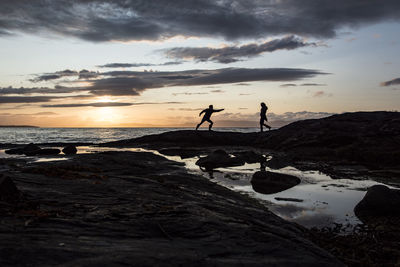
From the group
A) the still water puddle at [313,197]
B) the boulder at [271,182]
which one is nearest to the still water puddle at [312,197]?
the still water puddle at [313,197]

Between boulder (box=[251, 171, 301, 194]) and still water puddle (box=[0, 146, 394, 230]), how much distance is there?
0.26 meters

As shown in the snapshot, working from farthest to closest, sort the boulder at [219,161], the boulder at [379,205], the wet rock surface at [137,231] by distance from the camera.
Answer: the boulder at [219,161] < the boulder at [379,205] < the wet rock surface at [137,231]

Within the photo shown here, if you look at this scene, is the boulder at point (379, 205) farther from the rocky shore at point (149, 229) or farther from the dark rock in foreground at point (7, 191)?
the dark rock in foreground at point (7, 191)

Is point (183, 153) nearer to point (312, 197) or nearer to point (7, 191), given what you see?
point (312, 197)

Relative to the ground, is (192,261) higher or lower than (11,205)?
lower

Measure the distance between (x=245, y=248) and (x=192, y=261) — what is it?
1153 millimetres

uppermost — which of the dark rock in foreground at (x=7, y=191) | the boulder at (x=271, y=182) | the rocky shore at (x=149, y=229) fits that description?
the dark rock in foreground at (x=7, y=191)

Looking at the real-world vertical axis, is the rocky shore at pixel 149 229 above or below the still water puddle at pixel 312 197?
above

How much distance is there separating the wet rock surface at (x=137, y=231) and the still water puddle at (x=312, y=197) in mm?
1337

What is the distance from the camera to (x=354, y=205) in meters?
9.12

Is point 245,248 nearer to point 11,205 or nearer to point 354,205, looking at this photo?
point 11,205

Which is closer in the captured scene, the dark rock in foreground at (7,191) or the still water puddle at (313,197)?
the dark rock in foreground at (7,191)

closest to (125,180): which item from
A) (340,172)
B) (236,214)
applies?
(236,214)

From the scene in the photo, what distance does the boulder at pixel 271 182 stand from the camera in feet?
36.6
